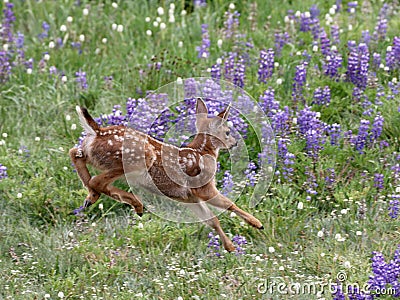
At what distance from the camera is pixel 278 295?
5.58 metres

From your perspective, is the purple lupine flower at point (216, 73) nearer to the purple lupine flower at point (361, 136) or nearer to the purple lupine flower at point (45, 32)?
the purple lupine flower at point (361, 136)

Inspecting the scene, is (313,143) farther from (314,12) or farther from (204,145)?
(314,12)

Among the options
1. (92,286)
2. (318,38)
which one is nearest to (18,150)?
(92,286)

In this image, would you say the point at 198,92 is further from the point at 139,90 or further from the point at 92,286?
the point at 92,286

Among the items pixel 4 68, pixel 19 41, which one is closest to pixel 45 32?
→ pixel 19 41

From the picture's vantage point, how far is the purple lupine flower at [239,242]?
605 centimetres

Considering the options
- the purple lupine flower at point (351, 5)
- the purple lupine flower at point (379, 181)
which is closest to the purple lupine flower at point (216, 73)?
the purple lupine flower at point (379, 181)

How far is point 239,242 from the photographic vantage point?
6121mm

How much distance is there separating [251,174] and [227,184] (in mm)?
281

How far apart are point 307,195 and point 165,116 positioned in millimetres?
1529

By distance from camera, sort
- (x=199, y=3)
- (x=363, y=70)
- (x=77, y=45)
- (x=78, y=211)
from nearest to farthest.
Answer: (x=78, y=211) < (x=363, y=70) < (x=77, y=45) < (x=199, y=3)

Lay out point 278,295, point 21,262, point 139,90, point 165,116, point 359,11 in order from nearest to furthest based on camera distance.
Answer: point 278,295
point 21,262
point 165,116
point 139,90
point 359,11

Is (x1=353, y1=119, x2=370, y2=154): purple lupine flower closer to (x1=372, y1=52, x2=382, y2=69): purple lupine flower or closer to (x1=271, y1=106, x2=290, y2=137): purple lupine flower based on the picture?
(x1=271, y1=106, x2=290, y2=137): purple lupine flower

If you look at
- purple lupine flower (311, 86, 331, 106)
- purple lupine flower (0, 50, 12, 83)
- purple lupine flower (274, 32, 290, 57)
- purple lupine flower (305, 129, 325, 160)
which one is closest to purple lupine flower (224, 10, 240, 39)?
purple lupine flower (274, 32, 290, 57)
